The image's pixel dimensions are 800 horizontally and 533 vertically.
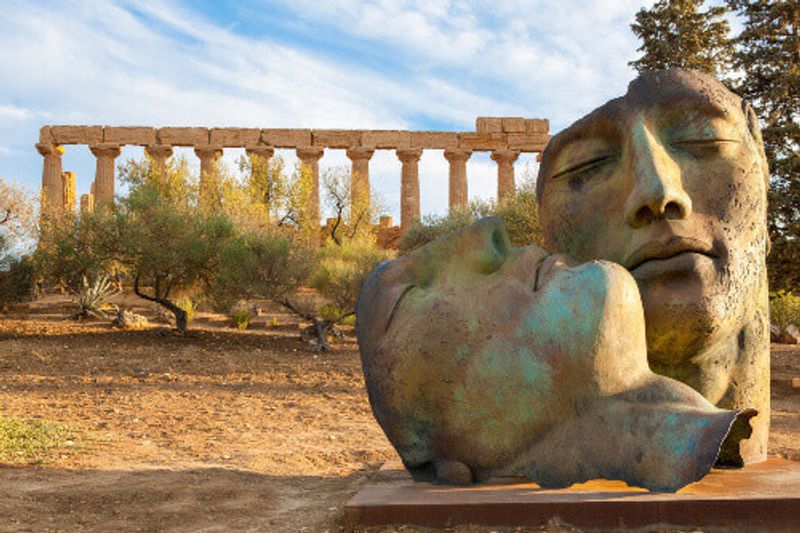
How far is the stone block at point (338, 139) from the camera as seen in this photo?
38.3 meters

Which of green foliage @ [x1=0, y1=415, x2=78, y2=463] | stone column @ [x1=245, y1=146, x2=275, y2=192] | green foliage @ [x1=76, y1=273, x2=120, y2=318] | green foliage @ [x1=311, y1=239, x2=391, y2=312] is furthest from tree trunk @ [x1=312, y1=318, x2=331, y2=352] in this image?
stone column @ [x1=245, y1=146, x2=275, y2=192]

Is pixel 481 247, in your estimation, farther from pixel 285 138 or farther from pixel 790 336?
pixel 285 138

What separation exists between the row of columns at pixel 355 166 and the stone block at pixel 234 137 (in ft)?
1.22

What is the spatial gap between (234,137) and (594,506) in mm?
37205

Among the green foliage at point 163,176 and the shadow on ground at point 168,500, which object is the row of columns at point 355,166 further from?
the shadow on ground at point 168,500

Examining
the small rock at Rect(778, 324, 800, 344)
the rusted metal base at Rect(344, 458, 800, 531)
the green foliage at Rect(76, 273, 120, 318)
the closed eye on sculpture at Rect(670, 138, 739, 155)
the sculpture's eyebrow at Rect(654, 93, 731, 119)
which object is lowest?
the small rock at Rect(778, 324, 800, 344)

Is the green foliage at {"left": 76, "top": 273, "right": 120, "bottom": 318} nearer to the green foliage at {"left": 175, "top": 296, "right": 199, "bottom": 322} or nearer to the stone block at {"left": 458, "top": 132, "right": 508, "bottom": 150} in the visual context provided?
the green foliage at {"left": 175, "top": 296, "right": 199, "bottom": 322}

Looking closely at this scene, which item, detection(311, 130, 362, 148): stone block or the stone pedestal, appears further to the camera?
detection(311, 130, 362, 148): stone block

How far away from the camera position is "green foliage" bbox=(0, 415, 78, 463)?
21.6 feet

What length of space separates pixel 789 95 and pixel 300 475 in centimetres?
1380

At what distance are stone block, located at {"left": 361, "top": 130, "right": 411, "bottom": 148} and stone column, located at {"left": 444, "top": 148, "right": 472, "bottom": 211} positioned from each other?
2191 millimetres

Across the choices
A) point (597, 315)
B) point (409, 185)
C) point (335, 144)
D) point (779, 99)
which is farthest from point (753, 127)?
point (335, 144)

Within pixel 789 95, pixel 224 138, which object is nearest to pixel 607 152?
pixel 789 95

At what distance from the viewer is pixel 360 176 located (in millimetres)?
37656
